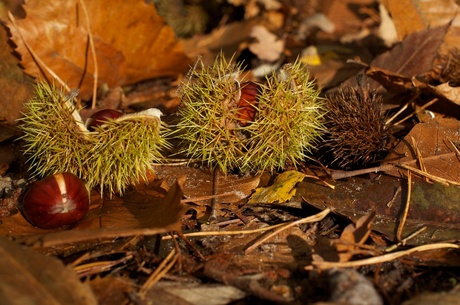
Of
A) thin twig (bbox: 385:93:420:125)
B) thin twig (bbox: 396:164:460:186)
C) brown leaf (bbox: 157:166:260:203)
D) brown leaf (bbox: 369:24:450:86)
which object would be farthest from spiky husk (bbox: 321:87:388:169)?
brown leaf (bbox: 369:24:450:86)

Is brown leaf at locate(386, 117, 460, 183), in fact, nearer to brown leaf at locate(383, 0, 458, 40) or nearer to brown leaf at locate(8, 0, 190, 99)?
brown leaf at locate(383, 0, 458, 40)

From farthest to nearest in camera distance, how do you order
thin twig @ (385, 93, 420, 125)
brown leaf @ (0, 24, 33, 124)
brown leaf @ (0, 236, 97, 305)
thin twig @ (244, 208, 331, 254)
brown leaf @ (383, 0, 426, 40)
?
brown leaf @ (383, 0, 426, 40) → brown leaf @ (0, 24, 33, 124) → thin twig @ (385, 93, 420, 125) → thin twig @ (244, 208, 331, 254) → brown leaf @ (0, 236, 97, 305)

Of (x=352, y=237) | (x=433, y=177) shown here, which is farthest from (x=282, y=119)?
(x=433, y=177)

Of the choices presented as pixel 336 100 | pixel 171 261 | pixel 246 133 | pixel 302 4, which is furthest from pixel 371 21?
pixel 171 261

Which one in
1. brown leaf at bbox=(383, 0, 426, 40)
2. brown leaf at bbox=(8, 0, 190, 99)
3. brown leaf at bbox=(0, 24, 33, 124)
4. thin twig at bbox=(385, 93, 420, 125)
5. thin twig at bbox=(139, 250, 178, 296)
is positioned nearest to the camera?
thin twig at bbox=(139, 250, 178, 296)

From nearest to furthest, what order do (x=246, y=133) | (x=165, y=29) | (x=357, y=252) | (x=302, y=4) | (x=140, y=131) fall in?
1. (x=357, y=252)
2. (x=140, y=131)
3. (x=246, y=133)
4. (x=165, y=29)
5. (x=302, y=4)

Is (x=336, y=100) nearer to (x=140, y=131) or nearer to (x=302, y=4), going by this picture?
(x=140, y=131)
